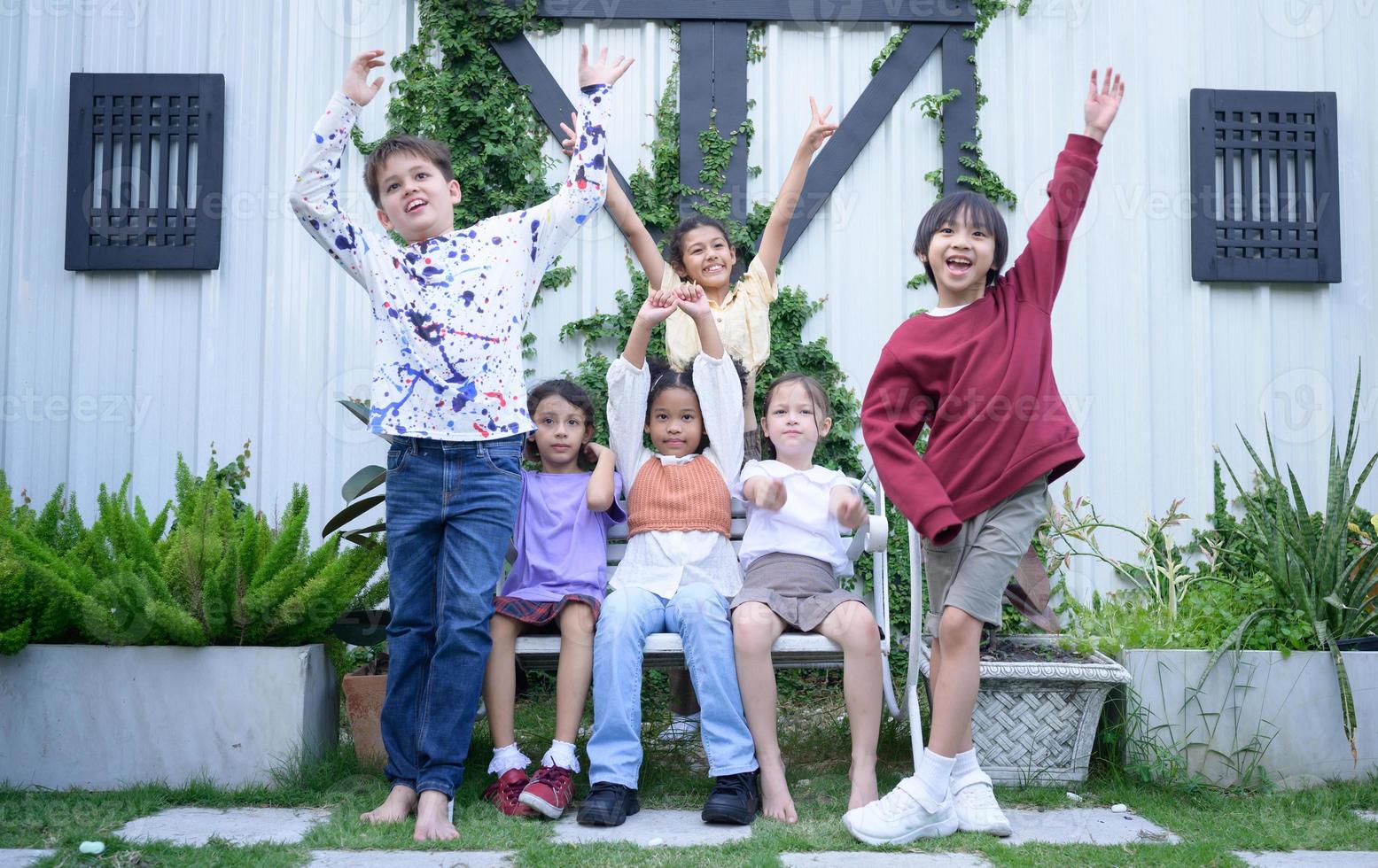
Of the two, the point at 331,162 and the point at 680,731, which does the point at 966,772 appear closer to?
the point at 680,731

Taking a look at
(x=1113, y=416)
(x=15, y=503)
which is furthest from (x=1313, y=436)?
(x=15, y=503)

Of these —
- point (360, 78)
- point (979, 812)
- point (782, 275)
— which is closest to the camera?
point (979, 812)

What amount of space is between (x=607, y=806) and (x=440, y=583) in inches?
25.8

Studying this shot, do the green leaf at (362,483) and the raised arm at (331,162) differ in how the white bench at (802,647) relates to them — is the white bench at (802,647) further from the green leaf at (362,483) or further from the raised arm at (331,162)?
the raised arm at (331,162)

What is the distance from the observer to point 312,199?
2.68 m

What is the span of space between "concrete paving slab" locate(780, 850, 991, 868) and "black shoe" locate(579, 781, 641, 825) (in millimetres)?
442

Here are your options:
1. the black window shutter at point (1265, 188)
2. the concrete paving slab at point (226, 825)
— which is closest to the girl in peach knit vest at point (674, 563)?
the concrete paving slab at point (226, 825)

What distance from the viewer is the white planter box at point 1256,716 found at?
3035mm

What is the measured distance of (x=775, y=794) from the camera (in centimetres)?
269

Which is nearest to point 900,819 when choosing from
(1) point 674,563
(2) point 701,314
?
(1) point 674,563

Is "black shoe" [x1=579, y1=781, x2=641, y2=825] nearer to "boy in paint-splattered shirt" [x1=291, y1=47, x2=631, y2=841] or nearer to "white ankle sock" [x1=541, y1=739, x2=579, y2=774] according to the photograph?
"white ankle sock" [x1=541, y1=739, x2=579, y2=774]

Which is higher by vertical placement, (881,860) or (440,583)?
(440,583)

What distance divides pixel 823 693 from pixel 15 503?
3212mm

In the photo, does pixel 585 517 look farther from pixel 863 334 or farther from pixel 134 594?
pixel 863 334
